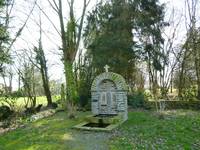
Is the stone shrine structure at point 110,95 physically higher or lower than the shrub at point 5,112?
higher

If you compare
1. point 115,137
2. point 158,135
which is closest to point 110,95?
point 115,137

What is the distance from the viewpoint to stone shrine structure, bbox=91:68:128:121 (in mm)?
14531

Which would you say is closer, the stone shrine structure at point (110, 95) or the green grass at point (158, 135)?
the green grass at point (158, 135)

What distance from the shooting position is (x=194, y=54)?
2095 cm

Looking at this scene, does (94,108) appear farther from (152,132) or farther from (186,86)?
(186,86)

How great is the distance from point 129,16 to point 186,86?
6.70 m

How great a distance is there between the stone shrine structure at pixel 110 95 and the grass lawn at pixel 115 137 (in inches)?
56.4

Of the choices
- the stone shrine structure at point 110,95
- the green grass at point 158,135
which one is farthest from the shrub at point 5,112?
the green grass at point 158,135

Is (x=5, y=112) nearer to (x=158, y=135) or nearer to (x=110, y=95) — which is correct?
(x=110, y=95)

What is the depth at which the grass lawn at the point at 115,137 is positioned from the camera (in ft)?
29.7

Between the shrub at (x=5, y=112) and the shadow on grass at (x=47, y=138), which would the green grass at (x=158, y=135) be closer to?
the shadow on grass at (x=47, y=138)

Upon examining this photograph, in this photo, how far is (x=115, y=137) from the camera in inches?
402

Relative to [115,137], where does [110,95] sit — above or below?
above

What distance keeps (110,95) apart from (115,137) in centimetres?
472
